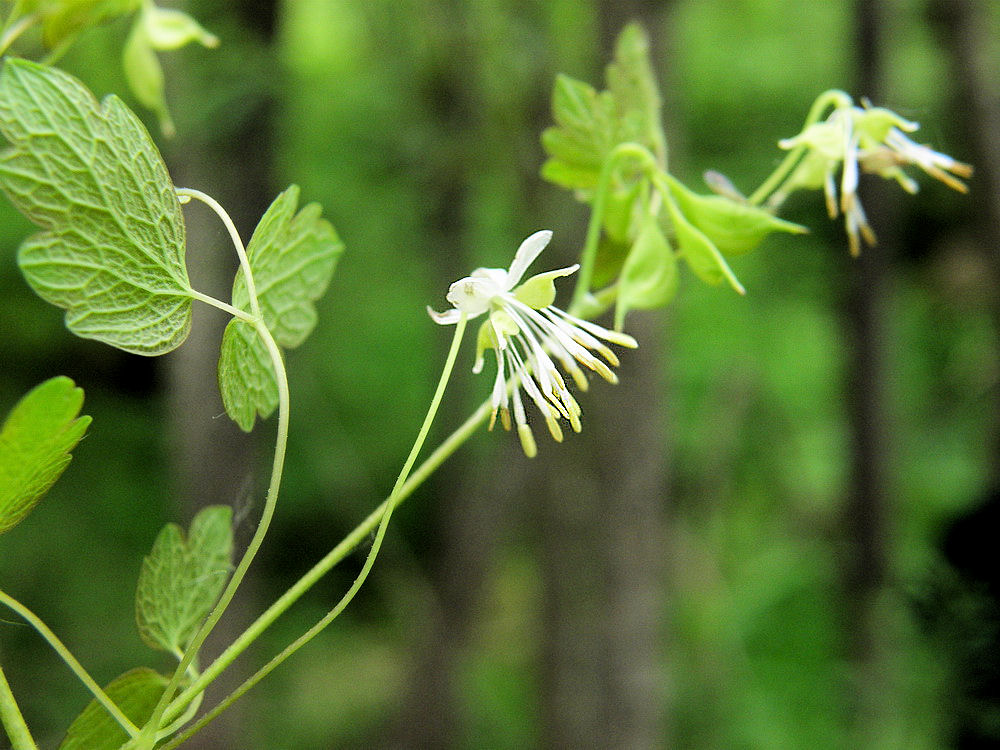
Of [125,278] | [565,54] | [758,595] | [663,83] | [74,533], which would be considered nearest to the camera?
[125,278]

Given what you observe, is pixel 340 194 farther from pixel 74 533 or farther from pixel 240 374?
pixel 240 374


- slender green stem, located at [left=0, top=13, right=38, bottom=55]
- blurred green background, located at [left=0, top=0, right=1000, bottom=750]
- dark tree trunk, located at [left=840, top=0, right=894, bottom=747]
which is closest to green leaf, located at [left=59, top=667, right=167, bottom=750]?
slender green stem, located at [left=0, top=13, right=38, bottom=55]

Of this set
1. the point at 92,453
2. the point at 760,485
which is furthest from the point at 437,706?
the point at 92,453

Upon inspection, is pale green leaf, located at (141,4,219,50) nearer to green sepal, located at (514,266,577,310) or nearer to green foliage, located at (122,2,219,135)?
green foliage, located at (122,2,219,135)

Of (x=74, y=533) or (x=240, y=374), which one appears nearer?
(x=240, y=374)

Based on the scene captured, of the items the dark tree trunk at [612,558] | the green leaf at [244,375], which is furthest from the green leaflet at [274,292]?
the dark tree trunk at [612,558]

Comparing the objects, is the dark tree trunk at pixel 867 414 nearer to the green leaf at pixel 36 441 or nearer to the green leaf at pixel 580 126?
the green leaf at pixel 580 126

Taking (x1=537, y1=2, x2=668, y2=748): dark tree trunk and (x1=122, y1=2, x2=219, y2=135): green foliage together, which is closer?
(x1=122, y1=2, x2=219, y2=135): green foliage
